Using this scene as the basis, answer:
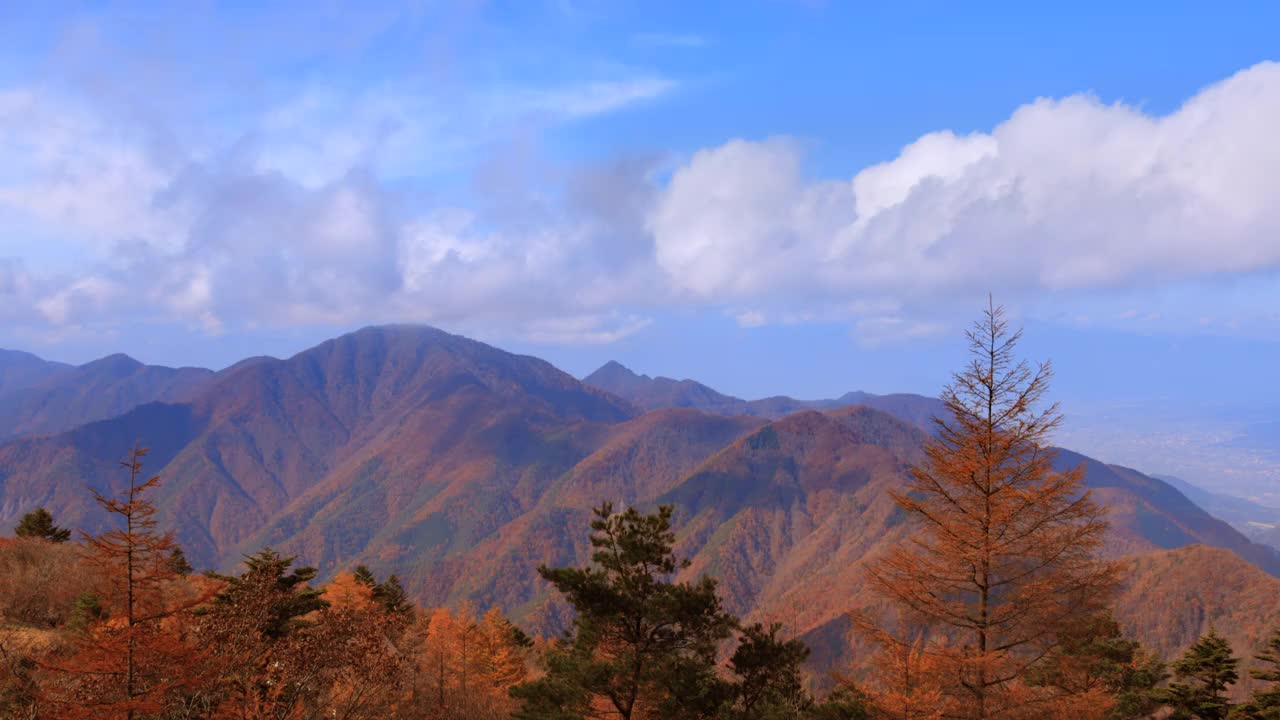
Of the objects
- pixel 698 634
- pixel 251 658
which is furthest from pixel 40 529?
pixel 698 634

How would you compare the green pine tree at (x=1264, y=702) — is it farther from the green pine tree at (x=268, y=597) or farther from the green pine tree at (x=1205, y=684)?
the green pine tree at (x=268, y=597)

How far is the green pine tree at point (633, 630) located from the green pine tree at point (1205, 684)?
1407 centimetres

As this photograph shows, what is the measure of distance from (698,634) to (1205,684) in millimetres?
16018

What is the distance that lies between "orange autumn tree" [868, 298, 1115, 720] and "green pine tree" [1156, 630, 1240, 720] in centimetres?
688

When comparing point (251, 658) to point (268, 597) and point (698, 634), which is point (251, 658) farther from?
point (698, 634)

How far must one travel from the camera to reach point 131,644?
13773mm

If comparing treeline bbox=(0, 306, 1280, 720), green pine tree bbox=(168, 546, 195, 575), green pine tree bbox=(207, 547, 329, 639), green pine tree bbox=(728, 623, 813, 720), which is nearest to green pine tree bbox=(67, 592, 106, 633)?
treeline bbox=(0, 306, 1280, 720)

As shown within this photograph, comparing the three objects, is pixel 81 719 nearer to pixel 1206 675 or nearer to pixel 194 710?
pixel 194 710

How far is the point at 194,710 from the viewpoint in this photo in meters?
15.7

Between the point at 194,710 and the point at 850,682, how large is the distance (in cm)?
1688

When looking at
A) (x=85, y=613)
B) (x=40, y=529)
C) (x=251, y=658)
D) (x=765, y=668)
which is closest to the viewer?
(x=251, y=658)

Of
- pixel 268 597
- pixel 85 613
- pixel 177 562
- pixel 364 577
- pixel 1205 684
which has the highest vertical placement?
pixel 268 597

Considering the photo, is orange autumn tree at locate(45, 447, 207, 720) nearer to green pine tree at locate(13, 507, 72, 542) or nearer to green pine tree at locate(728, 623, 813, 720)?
green pine tree at locate(728, 623, 813, 720)

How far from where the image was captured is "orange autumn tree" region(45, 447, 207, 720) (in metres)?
13.4
